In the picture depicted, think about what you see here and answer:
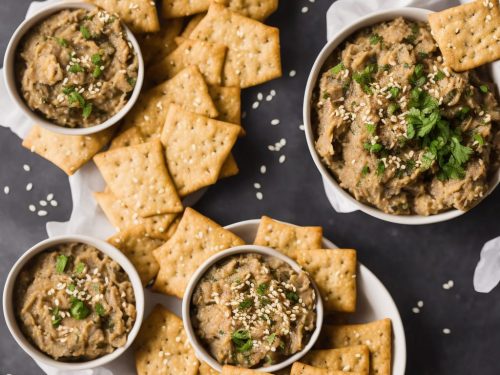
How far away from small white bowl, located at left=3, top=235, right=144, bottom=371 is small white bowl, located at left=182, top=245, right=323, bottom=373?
0.75 ft

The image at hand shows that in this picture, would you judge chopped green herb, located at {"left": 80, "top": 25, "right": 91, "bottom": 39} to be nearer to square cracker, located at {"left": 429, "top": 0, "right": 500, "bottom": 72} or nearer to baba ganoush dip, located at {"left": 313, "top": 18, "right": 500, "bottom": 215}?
baba ganoush dip, located at {"left": 313, "top": 18, "right": 500, "bottom": 215}

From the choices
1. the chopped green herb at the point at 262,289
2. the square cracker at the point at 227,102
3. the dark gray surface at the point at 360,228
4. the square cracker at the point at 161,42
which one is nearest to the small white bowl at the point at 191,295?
the chopped green herb at the point at 262,289

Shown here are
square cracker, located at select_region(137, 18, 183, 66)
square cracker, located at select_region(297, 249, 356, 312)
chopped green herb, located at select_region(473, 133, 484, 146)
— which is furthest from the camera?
square cracker, located at select_region(137, 18, 183, 66)

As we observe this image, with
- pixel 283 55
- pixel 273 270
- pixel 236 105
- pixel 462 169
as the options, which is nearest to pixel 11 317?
pixel 273 270

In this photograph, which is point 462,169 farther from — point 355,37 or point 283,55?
point 283,55

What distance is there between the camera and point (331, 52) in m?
3.15

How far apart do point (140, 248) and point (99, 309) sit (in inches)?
15.4

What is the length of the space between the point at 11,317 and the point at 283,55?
1836 mm

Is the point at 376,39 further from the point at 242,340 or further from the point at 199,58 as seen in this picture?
the point at 242,340

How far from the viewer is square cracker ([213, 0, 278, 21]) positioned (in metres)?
3.41

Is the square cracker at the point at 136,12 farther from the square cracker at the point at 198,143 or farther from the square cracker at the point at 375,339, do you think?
the square cracker at the point at 375,339

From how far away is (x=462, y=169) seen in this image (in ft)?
9.86

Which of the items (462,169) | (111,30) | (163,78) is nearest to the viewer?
(462,169)

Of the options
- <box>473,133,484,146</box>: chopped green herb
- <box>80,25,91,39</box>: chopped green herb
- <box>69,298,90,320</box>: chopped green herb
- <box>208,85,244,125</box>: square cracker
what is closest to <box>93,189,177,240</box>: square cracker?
<box>69,298,90,320</box>: chopped green herb
